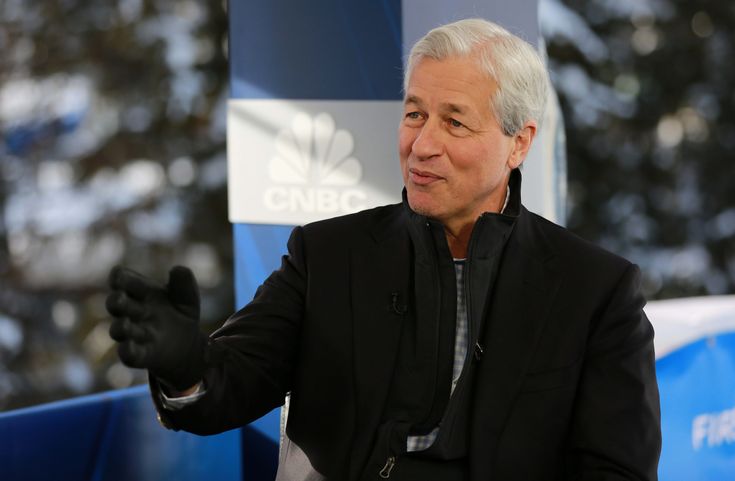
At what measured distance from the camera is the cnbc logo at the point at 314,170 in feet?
9.22

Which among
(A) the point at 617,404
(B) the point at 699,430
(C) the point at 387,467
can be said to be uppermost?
(A) the point at 617,404

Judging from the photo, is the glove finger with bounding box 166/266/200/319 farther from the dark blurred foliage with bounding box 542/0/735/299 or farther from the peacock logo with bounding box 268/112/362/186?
the dark blurred foliage with bounding box 542/0/735/299

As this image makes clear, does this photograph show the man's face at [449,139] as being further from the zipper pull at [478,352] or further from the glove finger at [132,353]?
the glove finger at [132,353]

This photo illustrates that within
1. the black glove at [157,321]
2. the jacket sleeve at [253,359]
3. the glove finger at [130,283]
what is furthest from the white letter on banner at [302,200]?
the glove finger at [130,283]

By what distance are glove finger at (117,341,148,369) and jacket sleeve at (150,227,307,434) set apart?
0.19 meters

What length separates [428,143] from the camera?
1.76 metres

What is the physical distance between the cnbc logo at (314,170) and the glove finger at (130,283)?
56.4 inches

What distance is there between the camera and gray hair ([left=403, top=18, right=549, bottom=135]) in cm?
175

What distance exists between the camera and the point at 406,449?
173 cm

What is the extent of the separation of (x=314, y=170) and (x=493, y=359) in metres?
1.22

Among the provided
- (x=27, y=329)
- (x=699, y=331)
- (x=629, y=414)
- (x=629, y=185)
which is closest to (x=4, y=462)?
(x=629, y=414)

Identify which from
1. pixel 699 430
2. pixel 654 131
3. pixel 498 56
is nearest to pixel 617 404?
pixel 498 56

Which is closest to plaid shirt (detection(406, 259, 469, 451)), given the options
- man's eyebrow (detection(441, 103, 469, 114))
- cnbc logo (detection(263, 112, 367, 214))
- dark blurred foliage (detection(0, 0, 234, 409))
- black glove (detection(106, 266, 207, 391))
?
man's eyebrow (detection(441, 103, 469, 114))

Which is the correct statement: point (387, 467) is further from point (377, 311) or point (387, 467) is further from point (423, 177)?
point (423, 177)
